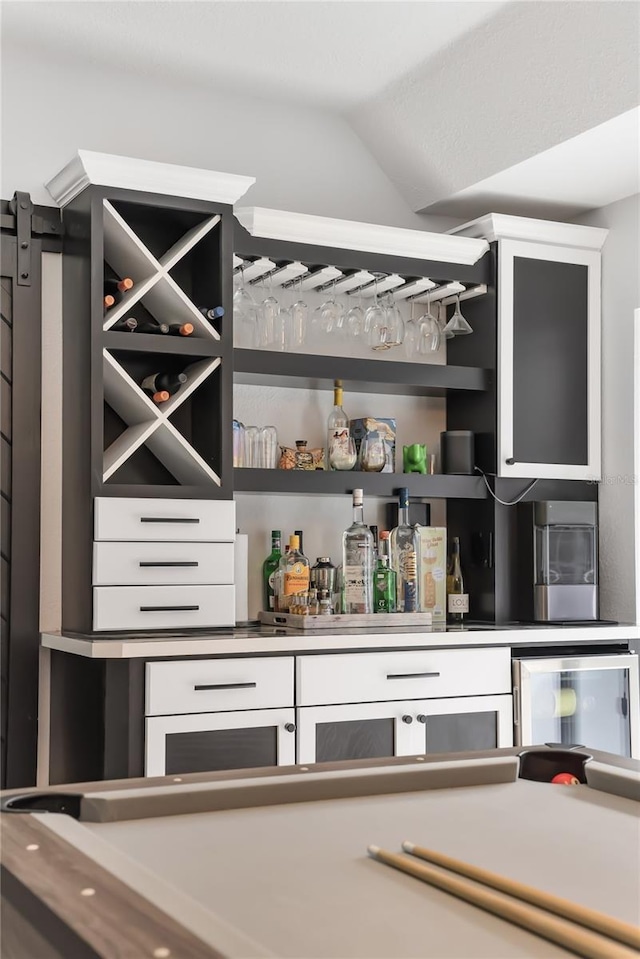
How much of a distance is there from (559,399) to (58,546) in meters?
1.88

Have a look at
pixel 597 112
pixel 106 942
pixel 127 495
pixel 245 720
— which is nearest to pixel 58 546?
pixel 127 495

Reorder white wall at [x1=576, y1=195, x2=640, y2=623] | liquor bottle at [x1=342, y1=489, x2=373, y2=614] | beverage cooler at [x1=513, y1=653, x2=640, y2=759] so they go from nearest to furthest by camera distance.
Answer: beverage cooler at [x1=513, y1=653, x2=640, y2=759] → liquor bottle at [x1=342, y1=489, x2=373, y2=614] → white wall at [x1=576, y1=195, x2=640, y2=623]

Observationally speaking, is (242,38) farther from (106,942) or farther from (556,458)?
(106,942)

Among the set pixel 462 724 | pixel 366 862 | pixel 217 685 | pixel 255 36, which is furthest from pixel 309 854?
pixel 255 36

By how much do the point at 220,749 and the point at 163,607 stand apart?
18.9 inches

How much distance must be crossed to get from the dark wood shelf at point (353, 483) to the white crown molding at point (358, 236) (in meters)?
0.78

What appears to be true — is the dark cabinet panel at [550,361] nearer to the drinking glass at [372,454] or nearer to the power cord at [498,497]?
the power cord at [498,497]

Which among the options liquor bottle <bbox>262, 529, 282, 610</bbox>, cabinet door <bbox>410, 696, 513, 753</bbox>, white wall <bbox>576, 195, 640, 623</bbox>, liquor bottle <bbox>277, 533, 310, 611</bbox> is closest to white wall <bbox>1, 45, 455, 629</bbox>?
liquor bottle <bbox>262, 529, 282, 610</bbox>

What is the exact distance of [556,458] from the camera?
156 inches

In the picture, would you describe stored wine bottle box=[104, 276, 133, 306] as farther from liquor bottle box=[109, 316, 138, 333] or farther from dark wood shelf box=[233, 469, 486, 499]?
dark wood shelf box=[233, 469, 486, 499]

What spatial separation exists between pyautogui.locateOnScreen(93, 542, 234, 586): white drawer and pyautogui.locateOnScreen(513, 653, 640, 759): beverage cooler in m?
1.03

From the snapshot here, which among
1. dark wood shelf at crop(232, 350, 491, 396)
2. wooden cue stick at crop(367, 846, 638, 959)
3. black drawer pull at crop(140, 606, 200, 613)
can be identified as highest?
dark wood shelf at crop(232, 350, 491, 396)

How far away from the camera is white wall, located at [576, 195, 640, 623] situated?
3.96 meters

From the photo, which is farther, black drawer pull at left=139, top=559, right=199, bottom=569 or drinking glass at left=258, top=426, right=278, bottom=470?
drinking glass at left=258, top=426, right=278, bottom=470
